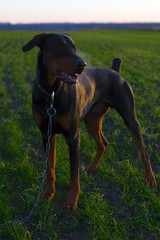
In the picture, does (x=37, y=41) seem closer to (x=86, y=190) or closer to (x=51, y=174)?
(x=51, y=174)

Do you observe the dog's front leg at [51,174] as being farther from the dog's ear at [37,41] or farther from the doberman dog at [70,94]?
the dog's ear at [37,41]

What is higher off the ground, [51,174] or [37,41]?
[37,41]

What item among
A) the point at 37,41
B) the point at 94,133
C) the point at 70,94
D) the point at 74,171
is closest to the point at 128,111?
the point at 94,133

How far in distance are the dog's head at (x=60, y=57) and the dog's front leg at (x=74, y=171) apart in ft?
2.60

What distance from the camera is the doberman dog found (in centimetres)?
266

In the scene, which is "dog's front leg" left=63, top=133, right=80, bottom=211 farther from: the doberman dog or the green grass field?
the green grass field

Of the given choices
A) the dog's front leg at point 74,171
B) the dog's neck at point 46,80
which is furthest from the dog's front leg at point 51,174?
the dog's neck at point 46,80

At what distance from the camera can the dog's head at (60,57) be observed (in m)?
2.58

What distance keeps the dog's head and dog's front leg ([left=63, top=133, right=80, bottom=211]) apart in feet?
2.60

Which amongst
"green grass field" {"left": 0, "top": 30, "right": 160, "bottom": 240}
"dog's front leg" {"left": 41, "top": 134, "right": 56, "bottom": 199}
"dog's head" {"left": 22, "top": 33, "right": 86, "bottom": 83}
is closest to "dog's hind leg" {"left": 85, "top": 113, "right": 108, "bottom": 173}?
"green grass field" {"left": 0, "top": 30, "right": 160, "bottom": 240}

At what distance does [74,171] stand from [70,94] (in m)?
0.93

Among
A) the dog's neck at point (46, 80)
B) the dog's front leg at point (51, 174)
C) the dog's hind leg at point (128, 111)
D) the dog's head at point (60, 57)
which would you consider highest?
the dog's head at point (60, 57)

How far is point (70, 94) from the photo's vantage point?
2883 millimetres

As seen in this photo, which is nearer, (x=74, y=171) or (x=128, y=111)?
(x=74, y=171)
